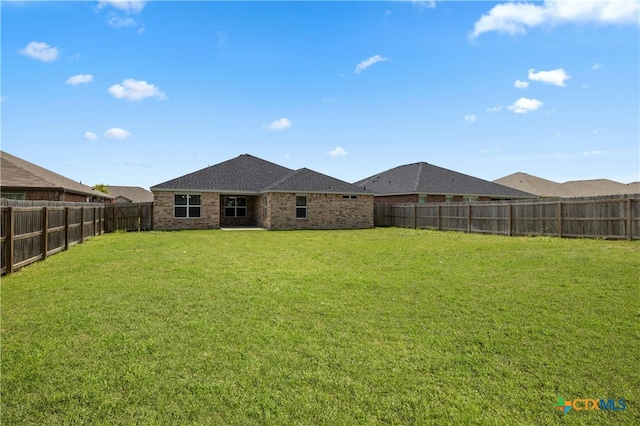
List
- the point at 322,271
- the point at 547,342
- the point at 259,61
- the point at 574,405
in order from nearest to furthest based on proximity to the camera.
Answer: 1. the point at 574,405
2. the point at 547,342
3. the point at 322,271
4. the point at 259,61

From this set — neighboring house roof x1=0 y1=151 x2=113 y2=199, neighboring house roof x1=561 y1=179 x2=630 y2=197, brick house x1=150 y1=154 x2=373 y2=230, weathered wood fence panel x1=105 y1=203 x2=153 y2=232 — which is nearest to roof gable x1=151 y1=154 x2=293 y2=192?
brick house x1=150 y1=154 x2=373 y2=230

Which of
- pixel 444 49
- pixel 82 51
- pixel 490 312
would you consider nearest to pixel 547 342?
pixel 490 312

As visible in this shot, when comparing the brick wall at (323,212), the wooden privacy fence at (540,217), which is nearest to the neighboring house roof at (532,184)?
the wooden privacy fence at (540,217)

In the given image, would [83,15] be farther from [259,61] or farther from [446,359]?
[446,359]

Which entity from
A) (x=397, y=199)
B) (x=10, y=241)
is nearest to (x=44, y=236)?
(x=10, y=241)

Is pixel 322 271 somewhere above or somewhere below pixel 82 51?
below

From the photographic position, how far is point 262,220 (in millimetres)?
25484

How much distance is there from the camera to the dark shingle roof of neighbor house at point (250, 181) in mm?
23422

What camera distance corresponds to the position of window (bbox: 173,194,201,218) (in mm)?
22922

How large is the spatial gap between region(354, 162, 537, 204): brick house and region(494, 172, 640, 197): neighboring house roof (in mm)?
10166

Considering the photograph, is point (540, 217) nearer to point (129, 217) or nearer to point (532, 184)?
point (129, 217)

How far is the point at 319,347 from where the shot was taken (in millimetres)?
4117

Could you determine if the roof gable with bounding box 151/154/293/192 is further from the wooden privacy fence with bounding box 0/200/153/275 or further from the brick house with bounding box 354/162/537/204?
the brick house with bounding box 354/162/537/204

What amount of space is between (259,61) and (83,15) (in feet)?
23.8
